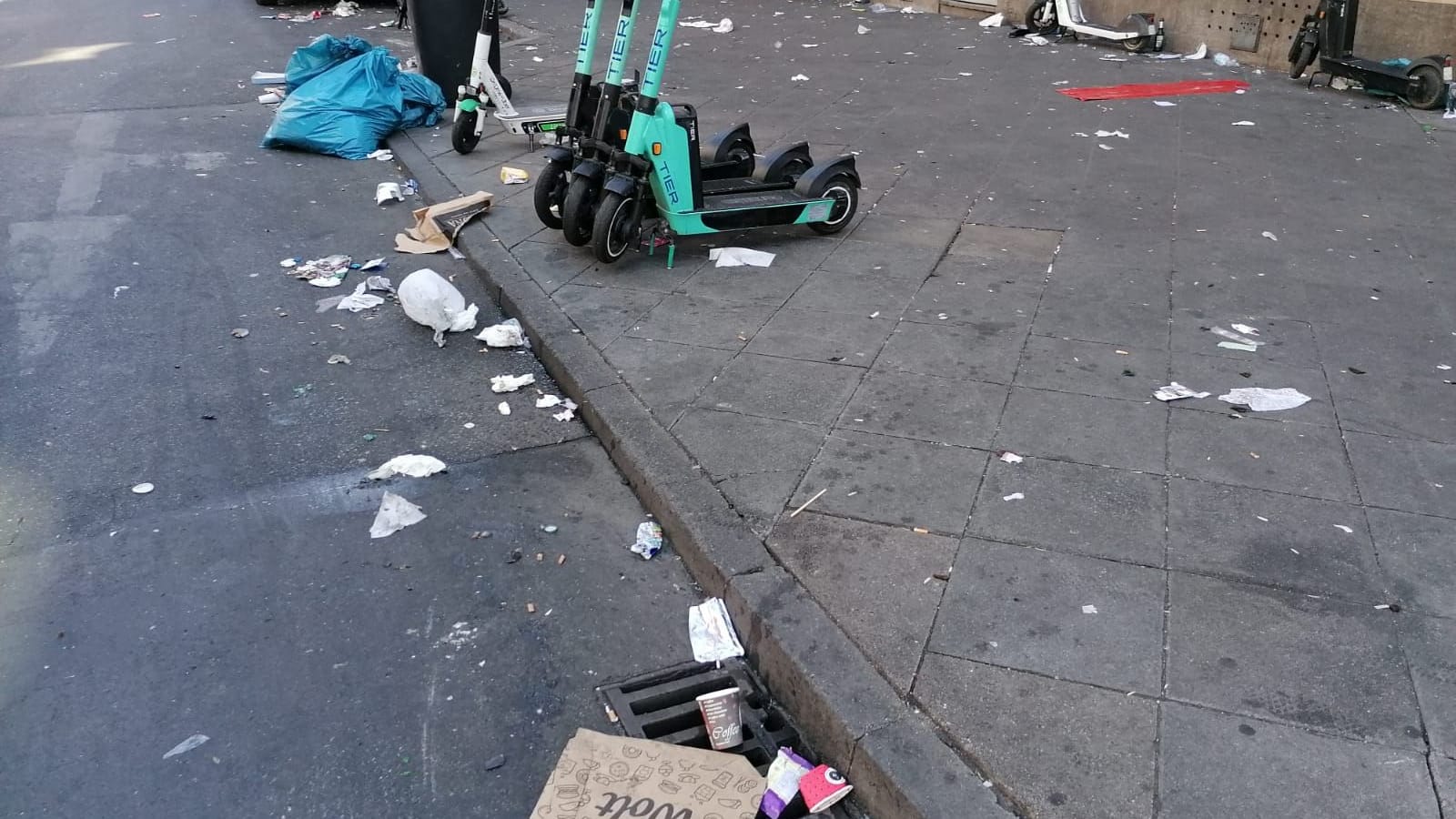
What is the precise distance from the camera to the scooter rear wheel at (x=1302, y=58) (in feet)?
32.2

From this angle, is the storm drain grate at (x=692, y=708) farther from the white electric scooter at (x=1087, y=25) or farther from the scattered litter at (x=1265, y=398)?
the white electric scooter at (x=1087, y=25)

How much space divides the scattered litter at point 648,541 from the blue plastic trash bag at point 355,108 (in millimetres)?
5776

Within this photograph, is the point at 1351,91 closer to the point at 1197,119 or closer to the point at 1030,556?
the point at 1197,119

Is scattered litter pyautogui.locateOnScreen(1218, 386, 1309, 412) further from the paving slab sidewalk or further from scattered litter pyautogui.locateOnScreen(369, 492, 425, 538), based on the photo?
scattered litter pyautogui.locateOnScreen(369, 492, 425, 538)

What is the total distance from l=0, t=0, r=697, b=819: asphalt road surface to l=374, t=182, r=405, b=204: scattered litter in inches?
24.2

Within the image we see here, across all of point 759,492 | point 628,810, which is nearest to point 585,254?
point 759,492

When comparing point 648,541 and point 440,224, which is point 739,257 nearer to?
point 440,224

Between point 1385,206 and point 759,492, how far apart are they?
522cm

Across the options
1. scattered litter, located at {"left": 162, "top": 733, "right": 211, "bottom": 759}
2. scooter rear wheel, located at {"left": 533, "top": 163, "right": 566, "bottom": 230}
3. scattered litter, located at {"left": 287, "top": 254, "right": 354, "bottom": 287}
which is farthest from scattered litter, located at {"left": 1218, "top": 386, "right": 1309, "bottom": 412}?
scattered litter, located at {"left": 287, "top": 254, "right": 354, "bottom": 287}

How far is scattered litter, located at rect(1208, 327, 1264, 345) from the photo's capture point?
4.75 metres

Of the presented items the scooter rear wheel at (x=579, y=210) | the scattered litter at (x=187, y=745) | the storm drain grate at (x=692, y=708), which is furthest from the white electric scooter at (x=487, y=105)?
the scattered litter at (x=187, y=745)

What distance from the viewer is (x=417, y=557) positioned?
3.64 m

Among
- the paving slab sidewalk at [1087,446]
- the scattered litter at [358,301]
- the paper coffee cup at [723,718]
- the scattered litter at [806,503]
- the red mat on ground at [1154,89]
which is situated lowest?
the scattered litter at [358,301]

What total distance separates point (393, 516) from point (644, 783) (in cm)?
167
